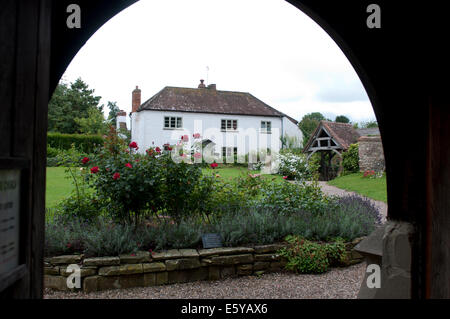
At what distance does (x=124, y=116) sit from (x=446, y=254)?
39622 millimetres

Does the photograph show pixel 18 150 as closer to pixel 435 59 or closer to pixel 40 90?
pixel 40 90

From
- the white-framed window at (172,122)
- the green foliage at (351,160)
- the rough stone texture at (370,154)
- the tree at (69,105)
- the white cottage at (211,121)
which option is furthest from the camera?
the tree at (69,105)

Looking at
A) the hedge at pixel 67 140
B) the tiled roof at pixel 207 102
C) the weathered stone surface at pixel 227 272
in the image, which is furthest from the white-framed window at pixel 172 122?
the weathered stone surface at pixel 227 272

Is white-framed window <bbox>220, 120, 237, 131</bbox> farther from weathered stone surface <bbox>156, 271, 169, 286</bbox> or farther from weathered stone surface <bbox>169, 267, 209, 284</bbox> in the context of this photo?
weathered stone surface <bbox>156, 271, 169, 286</bbox>

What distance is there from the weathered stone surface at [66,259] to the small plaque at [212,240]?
65.7 inches

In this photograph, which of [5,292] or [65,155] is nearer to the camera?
[5,292]

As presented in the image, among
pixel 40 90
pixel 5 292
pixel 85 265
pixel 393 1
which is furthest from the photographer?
pixel 85 265

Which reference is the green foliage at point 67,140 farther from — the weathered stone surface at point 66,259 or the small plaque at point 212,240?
the small plaque at point 212,240

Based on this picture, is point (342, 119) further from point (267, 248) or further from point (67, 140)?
point (267, 248)

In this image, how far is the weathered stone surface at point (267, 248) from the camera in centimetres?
464

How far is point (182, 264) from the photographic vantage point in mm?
4246

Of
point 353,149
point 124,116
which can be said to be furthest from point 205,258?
point 124,116

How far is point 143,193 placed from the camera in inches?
192

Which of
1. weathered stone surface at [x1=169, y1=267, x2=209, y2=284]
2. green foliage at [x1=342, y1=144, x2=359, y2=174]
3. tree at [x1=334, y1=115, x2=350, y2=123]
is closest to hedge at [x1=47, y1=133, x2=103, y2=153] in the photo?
green foliage at [x1=342, y1=144, x2=359, y2=174]
